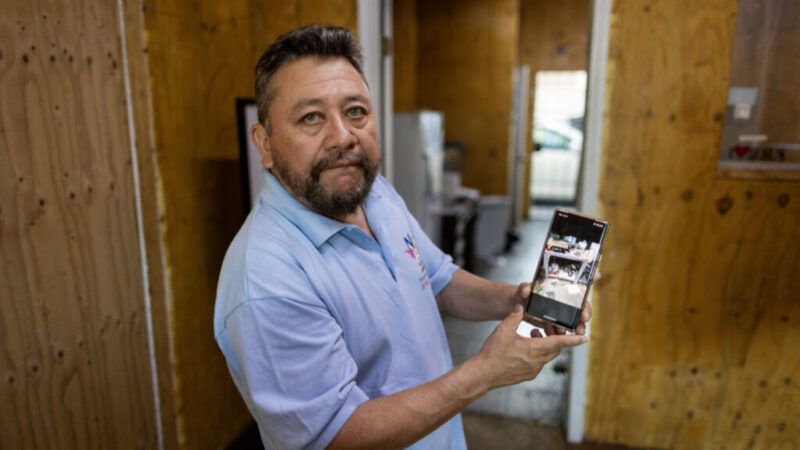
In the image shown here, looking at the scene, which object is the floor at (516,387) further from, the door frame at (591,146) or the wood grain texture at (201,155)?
the wood grain texture at (201,155)

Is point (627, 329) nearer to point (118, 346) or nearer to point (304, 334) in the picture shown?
point (304, 334)

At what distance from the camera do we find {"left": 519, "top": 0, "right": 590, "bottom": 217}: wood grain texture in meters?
6.11

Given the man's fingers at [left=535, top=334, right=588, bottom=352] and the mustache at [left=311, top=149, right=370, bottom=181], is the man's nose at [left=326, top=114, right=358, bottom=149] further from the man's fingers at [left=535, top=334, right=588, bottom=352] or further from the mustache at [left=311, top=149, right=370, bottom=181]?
the man's fingers at [left=535, top=334, right=588, bottom=352]

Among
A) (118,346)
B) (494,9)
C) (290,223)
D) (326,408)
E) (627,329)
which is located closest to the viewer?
(326,408)

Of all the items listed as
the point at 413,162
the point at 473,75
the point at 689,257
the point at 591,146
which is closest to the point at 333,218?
the point at 591,146

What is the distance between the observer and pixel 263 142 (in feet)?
3.31

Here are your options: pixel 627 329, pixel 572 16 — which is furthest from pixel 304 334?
pixel 572 16

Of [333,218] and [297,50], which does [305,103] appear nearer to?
[297,50]

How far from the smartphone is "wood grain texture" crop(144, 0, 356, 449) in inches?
52.0

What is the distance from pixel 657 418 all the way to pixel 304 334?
1.90 m

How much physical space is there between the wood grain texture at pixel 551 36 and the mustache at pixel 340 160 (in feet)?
18.2

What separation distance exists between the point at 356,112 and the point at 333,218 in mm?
212

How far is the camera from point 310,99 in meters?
0.91

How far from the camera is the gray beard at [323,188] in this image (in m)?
0.94
